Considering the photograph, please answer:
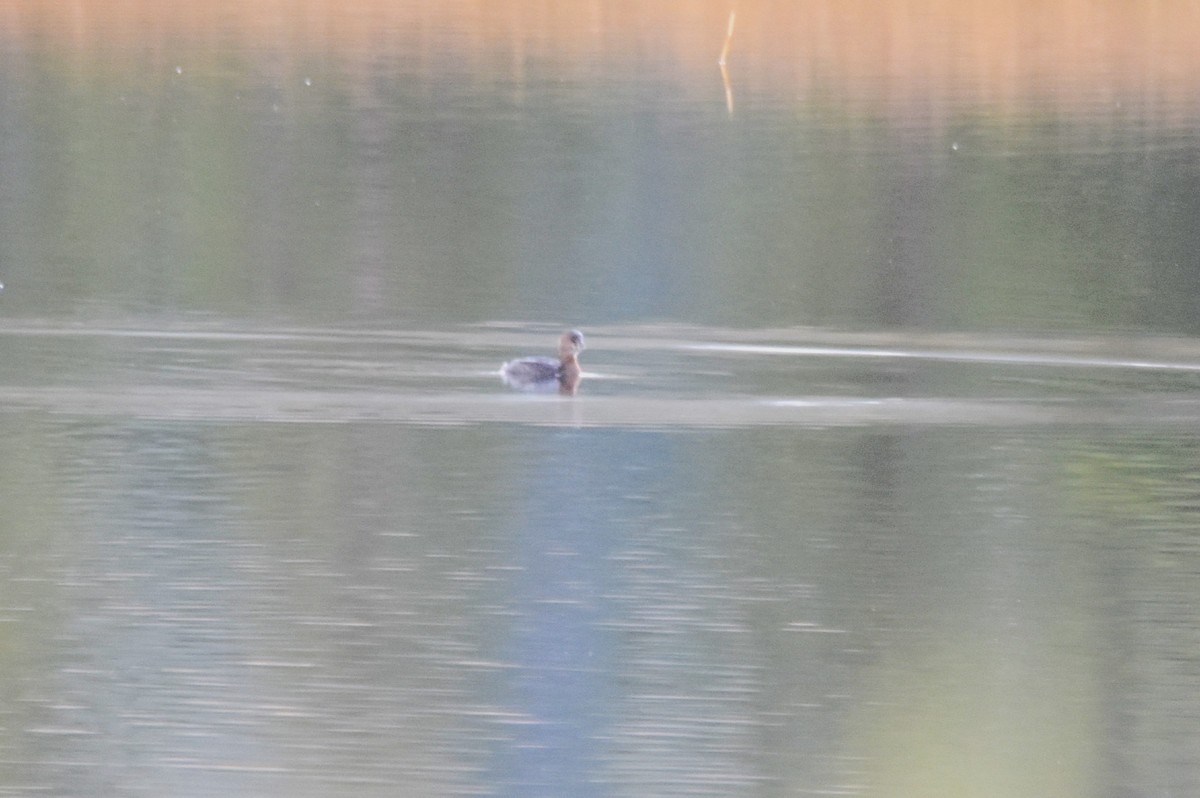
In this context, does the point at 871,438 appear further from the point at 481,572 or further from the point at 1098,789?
the point at 1098,789

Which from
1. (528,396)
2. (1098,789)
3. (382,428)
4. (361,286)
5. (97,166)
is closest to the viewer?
(1098,789)

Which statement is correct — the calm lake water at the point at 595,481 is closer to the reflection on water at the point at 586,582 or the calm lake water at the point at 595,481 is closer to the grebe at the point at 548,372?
the reflection on water at the point at 586,582

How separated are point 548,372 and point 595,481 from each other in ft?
8.36

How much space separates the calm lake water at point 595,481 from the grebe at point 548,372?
0.59 feet

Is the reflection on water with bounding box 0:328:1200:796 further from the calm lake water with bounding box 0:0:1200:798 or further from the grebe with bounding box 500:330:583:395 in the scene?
the grebe with bounding box 500:330:583:395

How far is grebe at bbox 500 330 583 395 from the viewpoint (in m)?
14.5

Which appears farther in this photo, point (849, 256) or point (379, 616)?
point (849, 256)

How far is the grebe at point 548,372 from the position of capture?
14516 millimetres

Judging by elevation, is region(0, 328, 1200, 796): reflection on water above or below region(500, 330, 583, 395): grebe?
below

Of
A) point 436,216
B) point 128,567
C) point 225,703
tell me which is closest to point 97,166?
point 436,216

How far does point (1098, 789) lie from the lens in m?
8.05

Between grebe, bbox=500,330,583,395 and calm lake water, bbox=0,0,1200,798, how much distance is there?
0.59 ft

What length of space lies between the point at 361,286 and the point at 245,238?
10.5ft

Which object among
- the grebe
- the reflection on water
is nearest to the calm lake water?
the reflection on water
